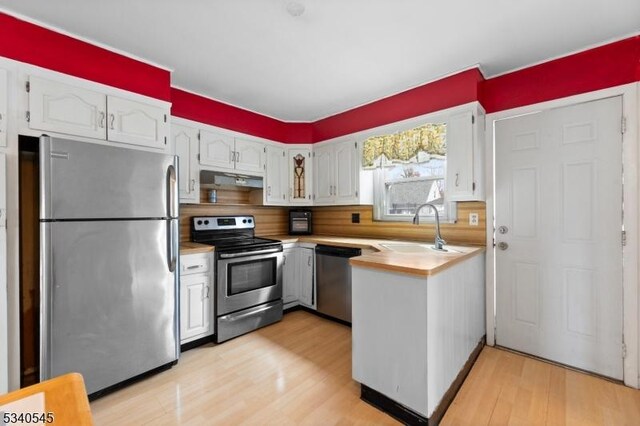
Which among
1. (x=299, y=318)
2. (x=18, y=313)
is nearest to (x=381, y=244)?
(x=299, y=318)

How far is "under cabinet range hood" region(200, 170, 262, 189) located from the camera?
2.90 m

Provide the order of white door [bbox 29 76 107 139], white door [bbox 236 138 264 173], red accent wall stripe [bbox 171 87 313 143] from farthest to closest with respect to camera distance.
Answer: white door [bbox 236 138 264 173] → red accent wall stripe [bbox 171 87 313 143] → white door [bbox 29 76 107 139]

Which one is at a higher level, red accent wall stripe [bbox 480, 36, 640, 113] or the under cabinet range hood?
red accent wall stripe [bbox 480, 36, 640, 113]

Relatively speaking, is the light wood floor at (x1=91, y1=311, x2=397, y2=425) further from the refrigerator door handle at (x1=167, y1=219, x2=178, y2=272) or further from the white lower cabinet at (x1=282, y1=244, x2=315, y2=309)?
the refrigerator door handle at (x1=167, y1=219, x2=178, y2=272)

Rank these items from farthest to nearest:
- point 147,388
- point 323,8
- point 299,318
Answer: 1. point 299,318
2. point 147,388
3. point 323,8

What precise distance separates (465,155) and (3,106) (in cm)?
323

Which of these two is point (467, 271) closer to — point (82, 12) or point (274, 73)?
point (274, 73)

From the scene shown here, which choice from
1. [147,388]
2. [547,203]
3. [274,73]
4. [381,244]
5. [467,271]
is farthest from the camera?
[381,244]

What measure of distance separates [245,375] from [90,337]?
1.06 metres

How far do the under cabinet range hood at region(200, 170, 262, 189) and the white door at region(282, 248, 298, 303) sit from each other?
90 centimetres

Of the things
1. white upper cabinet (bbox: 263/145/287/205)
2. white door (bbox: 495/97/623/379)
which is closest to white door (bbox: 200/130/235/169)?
white upper cabinet (bbox: 263/145/287/205)

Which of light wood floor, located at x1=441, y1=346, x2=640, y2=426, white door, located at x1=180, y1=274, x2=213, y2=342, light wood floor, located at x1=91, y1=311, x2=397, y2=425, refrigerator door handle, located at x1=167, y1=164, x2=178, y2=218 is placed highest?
refrigerator door handle, located at x1=167, y1=164, x2=178, y2=218

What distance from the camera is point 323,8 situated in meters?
1.71

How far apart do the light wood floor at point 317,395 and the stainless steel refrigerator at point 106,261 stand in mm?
288
